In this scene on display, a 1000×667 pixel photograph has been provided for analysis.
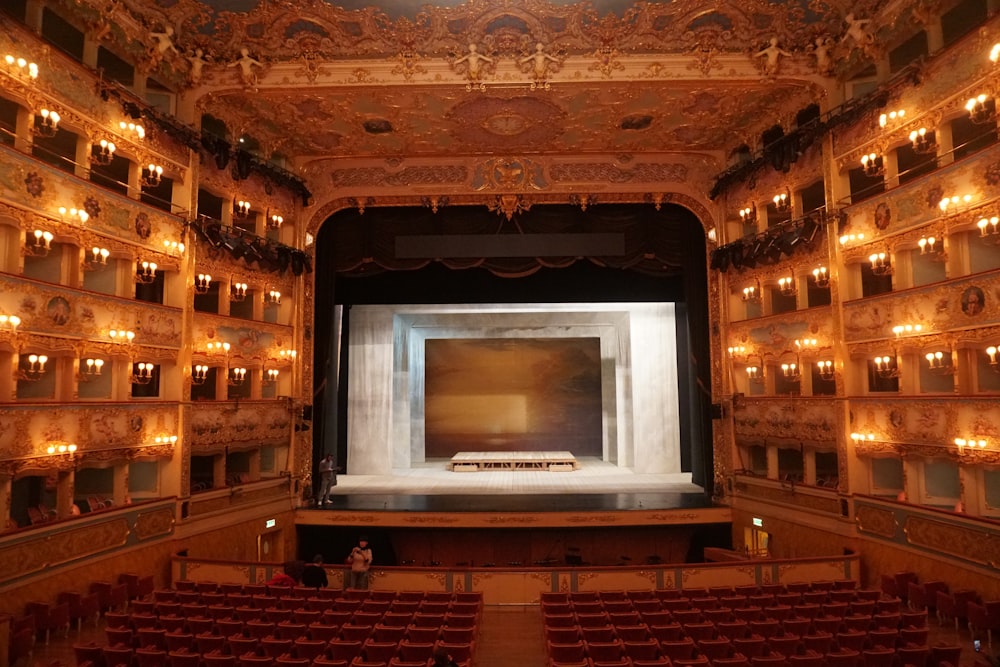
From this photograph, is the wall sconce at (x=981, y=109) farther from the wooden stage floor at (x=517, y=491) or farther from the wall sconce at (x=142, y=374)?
the wall sconce at (x=142, y=374)

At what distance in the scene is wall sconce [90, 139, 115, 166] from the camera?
40.1 feet

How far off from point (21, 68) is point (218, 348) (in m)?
6.78

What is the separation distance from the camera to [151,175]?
13.6 metres

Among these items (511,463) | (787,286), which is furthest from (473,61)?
(511,463)

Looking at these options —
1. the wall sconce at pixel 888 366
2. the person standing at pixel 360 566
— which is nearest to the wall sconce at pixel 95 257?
the person standing at pixel 360 566

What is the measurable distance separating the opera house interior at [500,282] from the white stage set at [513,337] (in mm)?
1238

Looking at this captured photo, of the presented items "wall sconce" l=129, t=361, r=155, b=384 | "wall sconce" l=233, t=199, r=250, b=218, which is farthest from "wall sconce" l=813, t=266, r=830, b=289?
"wall sconce" l=129, t=361, r=155, b=384

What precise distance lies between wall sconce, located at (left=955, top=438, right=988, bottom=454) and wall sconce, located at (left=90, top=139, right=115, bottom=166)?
17003mm

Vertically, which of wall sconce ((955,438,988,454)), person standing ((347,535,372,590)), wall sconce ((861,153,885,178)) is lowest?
person standing ((347,535,372,590))

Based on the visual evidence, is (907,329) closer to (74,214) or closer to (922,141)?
(922,141)

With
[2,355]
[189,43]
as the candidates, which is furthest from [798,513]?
[189,43]

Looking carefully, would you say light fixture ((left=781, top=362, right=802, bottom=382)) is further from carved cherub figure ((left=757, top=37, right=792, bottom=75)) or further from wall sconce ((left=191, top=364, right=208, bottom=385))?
wall sconce ((left=191, top=364, right=208, bottom=385))

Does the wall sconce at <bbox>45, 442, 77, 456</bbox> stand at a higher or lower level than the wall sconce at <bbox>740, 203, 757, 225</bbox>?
lower

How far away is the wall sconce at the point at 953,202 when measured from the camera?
1093 cm
